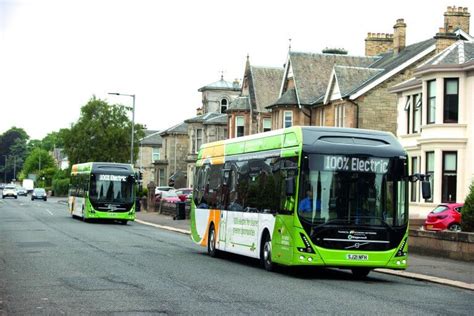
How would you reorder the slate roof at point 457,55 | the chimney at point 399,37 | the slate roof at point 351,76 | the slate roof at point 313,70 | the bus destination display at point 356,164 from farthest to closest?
the slate roof at point 313,70, the chimney at point 399,37, the slate roof at point 351,76, the slate roof at point 457,55, the bus destination display at point 356,164

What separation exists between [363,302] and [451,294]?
2.95 metres

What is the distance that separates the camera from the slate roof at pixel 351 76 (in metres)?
56.3

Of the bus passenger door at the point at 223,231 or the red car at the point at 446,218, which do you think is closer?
the bus passenger door at the point at 223,231

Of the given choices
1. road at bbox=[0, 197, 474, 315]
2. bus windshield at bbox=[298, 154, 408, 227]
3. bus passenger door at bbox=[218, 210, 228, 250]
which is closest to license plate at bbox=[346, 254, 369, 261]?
road at bbox=[0, 197, 474, 315]

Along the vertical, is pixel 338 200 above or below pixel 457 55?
below

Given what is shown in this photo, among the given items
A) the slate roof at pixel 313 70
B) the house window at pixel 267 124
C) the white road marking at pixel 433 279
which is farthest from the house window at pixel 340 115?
the white road marking at pixel 433 279

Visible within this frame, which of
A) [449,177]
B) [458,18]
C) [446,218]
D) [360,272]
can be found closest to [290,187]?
[360,272]

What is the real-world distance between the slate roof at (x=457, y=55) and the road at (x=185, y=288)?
20.1m

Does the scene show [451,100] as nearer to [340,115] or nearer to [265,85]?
[340,115]

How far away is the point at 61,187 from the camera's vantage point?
420 ft

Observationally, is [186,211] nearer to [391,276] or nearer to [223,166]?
[223,166]

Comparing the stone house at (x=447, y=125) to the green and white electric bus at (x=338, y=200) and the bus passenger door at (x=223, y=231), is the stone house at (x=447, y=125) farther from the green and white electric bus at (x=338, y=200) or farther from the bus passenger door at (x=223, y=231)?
the green and white electric bus at (x=338, y=200)

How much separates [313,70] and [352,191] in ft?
147

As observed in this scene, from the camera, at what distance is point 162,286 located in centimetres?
1656
